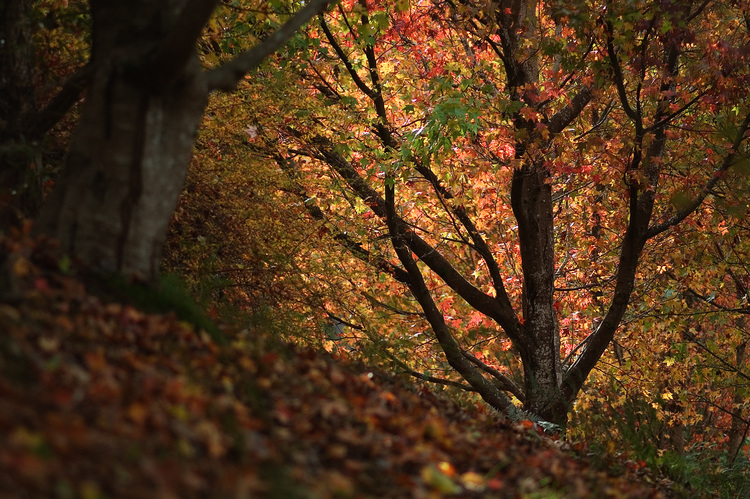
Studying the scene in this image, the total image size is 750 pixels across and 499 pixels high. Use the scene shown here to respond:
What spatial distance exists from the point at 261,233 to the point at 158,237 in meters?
4.31

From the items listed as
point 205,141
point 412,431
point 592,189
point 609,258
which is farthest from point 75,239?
point 609,258

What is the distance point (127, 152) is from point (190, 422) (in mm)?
1839

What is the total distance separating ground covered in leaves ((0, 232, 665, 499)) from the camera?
2.42 m

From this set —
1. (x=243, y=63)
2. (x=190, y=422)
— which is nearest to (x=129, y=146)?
(x=243, y=63)

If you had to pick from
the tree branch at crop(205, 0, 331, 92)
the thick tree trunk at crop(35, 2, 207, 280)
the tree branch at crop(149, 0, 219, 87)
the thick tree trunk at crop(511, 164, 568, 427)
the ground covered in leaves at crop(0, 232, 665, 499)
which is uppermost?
the thick tree trunk at crop(511, 164, 568, 427)

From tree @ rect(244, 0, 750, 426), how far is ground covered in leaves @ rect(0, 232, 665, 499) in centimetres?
432

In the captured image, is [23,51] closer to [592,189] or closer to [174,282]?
[174,282]

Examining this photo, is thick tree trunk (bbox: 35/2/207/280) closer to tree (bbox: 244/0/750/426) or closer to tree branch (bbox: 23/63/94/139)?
tree branch (bbox: 23/63/94/139)

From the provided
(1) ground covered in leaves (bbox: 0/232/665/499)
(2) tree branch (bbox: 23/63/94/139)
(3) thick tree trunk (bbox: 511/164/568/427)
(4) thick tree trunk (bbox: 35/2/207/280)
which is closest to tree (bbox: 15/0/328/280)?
(4) thick tree trunk (bbox: 35/2/207/280)

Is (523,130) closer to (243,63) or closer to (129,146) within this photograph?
(243,63)

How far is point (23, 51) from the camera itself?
509 cm

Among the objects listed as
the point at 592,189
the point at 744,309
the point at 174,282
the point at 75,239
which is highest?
the point at 592,189

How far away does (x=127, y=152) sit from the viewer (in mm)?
4145

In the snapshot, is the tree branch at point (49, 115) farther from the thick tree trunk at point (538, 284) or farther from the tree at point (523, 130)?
the thick tree trunk at point (538, 284)
